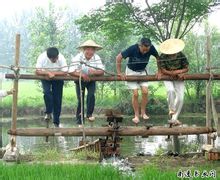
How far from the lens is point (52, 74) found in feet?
25.6

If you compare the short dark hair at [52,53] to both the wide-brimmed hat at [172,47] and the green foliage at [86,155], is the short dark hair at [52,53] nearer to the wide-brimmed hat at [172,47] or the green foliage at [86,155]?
the green foliage at [86,155]

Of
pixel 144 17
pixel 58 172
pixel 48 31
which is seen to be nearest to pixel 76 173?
pixel 58 172

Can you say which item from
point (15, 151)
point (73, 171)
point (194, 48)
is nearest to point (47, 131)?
point (15, 151)

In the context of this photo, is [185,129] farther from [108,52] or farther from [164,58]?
[108,52]

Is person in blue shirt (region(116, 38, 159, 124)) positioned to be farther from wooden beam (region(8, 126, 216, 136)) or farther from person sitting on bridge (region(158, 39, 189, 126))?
wooden beam (region(8, 126, 216, 136))

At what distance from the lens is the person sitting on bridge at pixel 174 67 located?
805 cm

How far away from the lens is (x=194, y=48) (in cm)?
2766

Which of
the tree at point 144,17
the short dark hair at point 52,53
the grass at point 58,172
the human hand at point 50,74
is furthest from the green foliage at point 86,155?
the tree at point 144,17

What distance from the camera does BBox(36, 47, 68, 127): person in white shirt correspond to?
310 inches

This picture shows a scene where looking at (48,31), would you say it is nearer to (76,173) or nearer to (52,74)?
(52,74)

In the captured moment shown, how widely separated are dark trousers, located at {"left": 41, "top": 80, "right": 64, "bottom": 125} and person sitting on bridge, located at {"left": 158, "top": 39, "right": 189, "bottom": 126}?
1789mm

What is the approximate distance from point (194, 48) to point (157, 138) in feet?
37.8

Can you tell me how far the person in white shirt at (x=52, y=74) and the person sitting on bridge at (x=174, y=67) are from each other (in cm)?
171

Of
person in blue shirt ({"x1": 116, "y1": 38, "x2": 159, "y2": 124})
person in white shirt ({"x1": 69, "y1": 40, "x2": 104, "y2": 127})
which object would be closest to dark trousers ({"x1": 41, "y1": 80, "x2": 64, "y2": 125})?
person in white shirt ({"x1": 69, "y1": 40, "x2": 104, "y2": 127})
